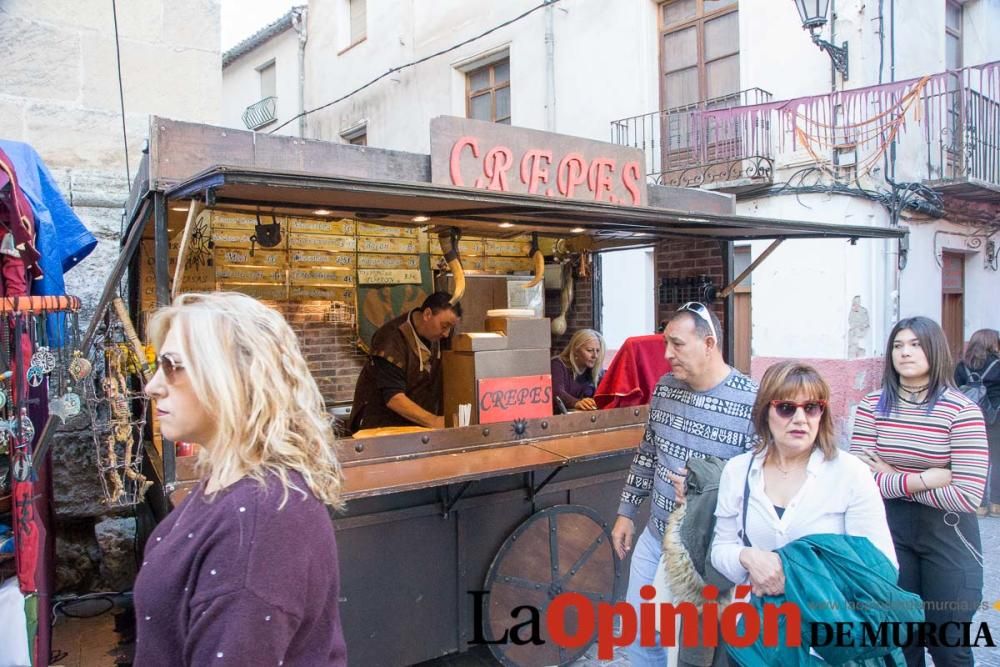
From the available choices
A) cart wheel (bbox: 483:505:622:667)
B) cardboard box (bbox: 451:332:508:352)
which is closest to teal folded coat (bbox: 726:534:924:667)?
cart wheel (bbox: 483:505:622:667)

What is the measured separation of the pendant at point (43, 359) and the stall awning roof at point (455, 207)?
0.80 meters

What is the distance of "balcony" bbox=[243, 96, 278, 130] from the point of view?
17.5m

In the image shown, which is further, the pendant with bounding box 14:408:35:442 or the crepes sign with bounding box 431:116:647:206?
the crepes sign with bounding box 431:116:647:206

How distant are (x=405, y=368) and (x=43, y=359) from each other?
247 centimetres

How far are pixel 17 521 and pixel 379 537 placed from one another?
1515 mm

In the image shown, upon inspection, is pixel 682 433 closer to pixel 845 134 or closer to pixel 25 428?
pixel 25 428

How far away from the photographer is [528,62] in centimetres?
1266

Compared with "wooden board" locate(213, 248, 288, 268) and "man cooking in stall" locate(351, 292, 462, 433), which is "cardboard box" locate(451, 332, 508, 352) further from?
"wooden board" locate(213, 248, 288, 268)

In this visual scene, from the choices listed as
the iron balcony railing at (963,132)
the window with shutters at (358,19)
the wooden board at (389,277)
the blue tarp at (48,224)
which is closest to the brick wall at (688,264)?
the wooden board at (389,277)

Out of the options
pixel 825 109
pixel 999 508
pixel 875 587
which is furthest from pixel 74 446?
pixel 825 109

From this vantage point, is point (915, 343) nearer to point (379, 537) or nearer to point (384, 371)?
point (379, 537)

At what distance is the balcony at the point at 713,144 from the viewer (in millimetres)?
9547

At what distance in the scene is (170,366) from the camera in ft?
5.17

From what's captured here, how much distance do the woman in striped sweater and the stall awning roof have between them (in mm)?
1333
